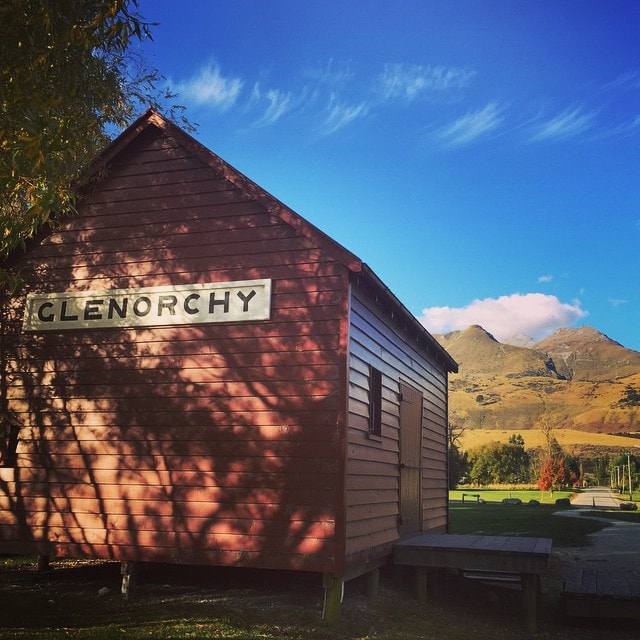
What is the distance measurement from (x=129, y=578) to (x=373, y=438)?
3.93 m

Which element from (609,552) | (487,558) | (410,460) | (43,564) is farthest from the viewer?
(609,552)

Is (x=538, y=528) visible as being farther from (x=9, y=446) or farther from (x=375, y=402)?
(x=9, y=446)

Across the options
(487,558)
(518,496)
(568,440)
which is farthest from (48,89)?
(568,440)

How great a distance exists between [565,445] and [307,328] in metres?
143

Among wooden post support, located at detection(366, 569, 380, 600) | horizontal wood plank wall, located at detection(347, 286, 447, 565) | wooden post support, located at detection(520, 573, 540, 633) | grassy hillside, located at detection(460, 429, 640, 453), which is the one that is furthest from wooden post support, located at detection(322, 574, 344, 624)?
grassy hillside, located at detection(460, 429, 640, 453)

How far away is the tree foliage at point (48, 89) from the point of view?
7.42 meters

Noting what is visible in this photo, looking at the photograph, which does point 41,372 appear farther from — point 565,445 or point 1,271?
point 565,445

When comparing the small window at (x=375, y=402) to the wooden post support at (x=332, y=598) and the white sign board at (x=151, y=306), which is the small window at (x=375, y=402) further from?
the wooden post support at (x=332, y=598)

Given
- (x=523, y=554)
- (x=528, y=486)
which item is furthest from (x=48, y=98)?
(x=528, y=486)

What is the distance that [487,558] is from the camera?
9.99 meters

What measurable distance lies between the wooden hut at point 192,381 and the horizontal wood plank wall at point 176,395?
→ 2cm

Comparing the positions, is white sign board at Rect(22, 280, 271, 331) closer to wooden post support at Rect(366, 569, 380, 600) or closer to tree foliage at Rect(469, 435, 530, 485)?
wooden post support at Rect(366, 569, 380, 600)

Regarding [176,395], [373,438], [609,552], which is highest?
[176,395]

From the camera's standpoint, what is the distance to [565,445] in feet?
458
